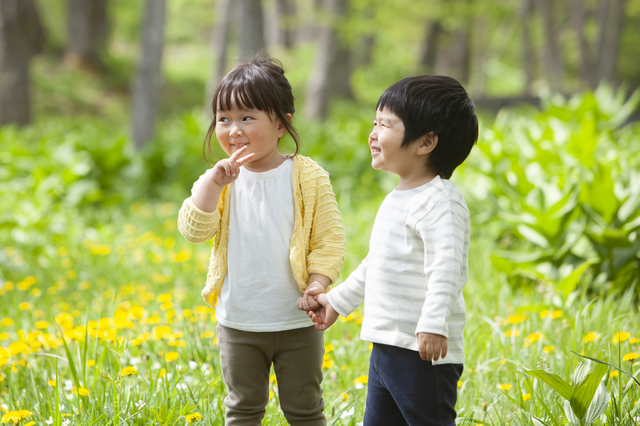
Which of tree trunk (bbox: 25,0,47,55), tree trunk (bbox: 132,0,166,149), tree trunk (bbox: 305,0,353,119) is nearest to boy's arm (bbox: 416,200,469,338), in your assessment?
tree trunk (bbox: 132,0,166,149)

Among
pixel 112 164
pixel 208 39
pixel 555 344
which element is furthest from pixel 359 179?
pixel 208 39

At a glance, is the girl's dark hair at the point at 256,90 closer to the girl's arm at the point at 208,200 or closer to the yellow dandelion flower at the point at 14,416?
the girl's arm at the point at 208,200

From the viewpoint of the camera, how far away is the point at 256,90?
1648mm

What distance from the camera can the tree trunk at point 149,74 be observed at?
7.33m

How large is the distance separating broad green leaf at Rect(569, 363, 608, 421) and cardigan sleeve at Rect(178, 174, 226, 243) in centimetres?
117

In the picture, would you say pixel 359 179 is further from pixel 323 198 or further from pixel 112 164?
pixel 323 198

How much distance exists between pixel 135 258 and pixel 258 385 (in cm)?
301

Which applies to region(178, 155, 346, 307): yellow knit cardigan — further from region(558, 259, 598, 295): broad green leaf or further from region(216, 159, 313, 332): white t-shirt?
region(558, 259, 598, 295): broad green leaf

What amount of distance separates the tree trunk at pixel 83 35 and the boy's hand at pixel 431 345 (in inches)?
701

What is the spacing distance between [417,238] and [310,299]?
371 mm

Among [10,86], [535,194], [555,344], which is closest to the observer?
[555,344]

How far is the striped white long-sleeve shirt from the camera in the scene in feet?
4.64

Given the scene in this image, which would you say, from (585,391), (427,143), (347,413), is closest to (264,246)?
(427,143)

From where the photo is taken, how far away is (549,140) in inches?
205
